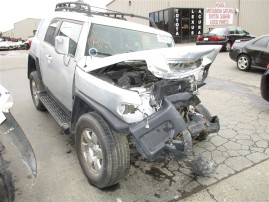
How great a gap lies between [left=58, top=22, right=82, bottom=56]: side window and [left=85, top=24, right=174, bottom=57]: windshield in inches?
9.9

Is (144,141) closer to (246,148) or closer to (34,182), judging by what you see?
(34,182)

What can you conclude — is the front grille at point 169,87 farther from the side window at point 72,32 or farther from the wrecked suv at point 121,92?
the side window at point 72,32

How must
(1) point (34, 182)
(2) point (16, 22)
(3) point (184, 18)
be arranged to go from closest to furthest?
(1) point (34, 182)
(3) point (184, 18)
(2) point (16, 22)

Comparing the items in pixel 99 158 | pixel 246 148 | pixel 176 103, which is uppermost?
pixel 176 103

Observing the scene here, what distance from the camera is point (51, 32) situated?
15.7 ft

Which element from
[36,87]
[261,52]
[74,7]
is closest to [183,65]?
[74,7]

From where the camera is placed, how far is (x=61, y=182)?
3311 mm

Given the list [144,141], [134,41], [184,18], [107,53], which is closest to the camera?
[144,141]

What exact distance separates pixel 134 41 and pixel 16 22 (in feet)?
196

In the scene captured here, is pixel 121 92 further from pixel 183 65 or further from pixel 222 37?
pixel 222 37

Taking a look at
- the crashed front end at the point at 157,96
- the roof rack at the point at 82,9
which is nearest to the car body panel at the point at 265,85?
the roof rack at the point at 82,9

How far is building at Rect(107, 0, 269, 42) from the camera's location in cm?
2500

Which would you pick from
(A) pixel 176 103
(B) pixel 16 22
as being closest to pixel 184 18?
(A) pixel 176 103

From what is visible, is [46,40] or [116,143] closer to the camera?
[116,143]
